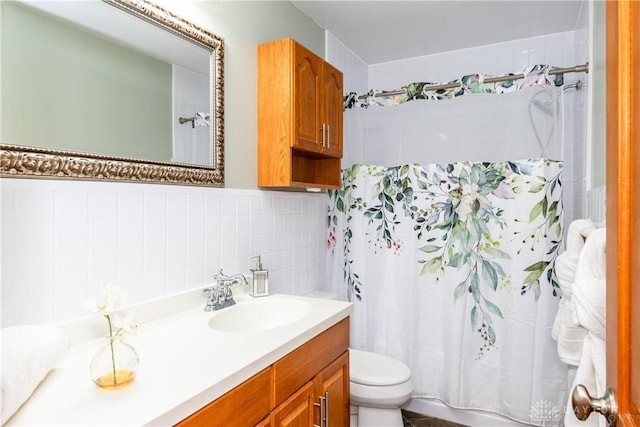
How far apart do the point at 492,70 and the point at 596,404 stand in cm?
257

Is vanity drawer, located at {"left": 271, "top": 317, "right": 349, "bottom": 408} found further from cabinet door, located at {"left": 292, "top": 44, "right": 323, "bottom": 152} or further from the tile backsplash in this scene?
cabinet door, located at {"left": 292, "top": 44, "right": 323, "bottom": 152}

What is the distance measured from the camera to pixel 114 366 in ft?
2.81

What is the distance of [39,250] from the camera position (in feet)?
3.42

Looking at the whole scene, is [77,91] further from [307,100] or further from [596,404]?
[596,404]

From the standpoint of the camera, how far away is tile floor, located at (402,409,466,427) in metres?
2.27

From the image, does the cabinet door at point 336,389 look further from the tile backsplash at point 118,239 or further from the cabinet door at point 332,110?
the cabinet door at point 332,110

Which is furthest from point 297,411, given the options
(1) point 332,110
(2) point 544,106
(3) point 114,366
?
(2) point 544,106

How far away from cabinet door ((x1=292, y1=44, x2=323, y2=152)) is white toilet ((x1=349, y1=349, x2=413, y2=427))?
1203mm

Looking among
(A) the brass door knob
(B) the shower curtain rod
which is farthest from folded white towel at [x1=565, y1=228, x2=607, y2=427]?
(B) the shower curtain rod

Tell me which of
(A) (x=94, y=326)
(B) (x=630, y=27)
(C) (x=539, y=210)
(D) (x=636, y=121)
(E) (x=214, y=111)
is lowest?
(A) (x=94, y=326)

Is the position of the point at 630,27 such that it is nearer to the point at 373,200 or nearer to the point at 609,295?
the point at 609,295

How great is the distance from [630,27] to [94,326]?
4.87ft

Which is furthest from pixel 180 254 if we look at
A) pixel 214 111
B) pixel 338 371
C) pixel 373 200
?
pixel 373 200

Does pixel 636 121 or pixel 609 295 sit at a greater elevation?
pixel 636 121
